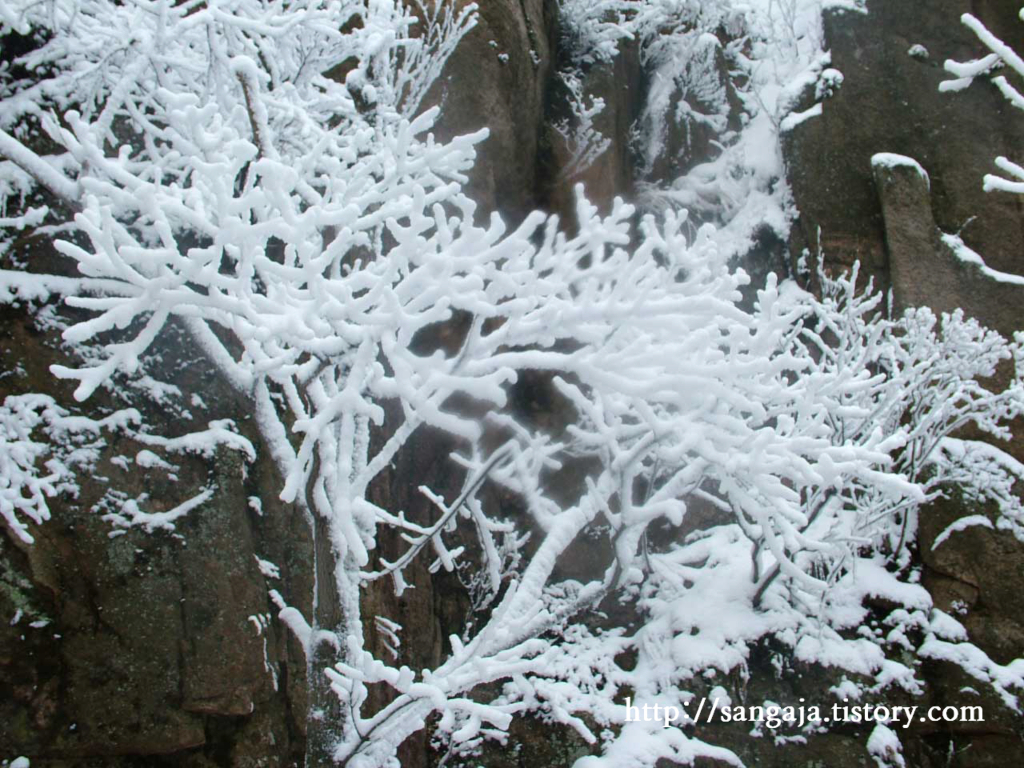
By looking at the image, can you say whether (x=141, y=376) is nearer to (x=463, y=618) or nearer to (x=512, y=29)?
(x=463, y=618)

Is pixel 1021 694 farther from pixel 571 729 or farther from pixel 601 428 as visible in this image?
pixel 601 428

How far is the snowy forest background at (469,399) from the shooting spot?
2.49 m

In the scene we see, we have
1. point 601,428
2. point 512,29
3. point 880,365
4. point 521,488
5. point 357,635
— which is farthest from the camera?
point 512,29

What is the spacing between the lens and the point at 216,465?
167 inches

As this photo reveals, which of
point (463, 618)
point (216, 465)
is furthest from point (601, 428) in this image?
point (463, 618)

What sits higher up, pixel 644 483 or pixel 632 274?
pixel 632 274

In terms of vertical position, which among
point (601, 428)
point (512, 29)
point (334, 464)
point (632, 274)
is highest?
point (512, 29)

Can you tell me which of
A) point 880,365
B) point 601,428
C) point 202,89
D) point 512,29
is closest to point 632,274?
point 601,428

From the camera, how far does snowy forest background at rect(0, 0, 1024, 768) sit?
2.49 meters

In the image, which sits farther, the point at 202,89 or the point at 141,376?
the point at 141,376

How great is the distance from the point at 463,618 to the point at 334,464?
3.82 m

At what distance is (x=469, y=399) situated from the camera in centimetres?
671

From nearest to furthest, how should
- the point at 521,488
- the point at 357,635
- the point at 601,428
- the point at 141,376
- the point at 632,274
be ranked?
the point at 632,274 < the point at 357,635 < the point at 601,428 < the point at 521,488 < the point at 141,376

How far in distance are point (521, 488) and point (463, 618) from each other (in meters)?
3.09
